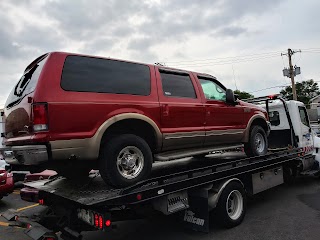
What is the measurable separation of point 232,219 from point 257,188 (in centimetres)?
126

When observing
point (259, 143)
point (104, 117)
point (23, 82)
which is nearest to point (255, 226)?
point (259, 143)

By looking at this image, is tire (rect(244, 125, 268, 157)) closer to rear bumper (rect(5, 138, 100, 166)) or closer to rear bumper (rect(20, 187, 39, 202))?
rear bumper (rect(5, 138, 100, 166))

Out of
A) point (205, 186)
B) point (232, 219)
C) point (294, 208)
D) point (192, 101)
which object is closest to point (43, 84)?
point (192, 101)

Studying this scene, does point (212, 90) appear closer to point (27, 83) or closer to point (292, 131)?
point (27, 83)

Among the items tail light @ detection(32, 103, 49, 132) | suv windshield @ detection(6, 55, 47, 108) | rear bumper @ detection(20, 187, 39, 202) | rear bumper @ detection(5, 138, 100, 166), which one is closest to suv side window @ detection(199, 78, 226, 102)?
rear bumper @ detection(5, 138, 100, 166)

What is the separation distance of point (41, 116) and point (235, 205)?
364 cm

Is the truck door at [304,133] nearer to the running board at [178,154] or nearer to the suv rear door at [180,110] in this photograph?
the running board at [178,154]

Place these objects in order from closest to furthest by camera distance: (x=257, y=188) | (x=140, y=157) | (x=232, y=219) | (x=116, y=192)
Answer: (x=116, y=192) → (x=140, y=157) → (x=232, y=219) → (x=257, y=188)

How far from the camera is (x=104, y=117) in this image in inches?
155

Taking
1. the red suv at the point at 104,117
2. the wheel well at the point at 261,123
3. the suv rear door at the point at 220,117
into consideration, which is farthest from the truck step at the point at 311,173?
the red suv at the point at 104,117

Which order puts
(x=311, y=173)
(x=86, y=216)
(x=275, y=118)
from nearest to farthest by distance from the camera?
1. (x=86, y=216)
2. (x=311, y=173)
3. (x=275, y=118)

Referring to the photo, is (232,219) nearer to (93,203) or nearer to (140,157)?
(140,157)

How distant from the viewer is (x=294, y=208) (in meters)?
6.43

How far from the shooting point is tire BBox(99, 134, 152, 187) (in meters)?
3.89
